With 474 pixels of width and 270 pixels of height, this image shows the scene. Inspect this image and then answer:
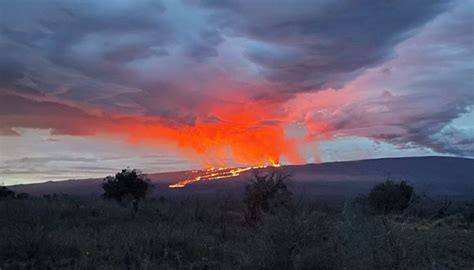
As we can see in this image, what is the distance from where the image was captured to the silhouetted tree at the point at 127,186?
2100 inches

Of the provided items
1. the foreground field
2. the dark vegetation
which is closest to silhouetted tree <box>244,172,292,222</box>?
the dark vegetation

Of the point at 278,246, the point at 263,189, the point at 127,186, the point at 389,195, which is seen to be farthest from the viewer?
the point at 127,186

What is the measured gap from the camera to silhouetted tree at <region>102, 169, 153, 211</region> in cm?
5334

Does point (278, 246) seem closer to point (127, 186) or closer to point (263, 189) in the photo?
point (263, 189)

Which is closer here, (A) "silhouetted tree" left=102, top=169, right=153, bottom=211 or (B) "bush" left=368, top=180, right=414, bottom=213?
(B) "bush" left=368, top=180, right=414, bottom=213

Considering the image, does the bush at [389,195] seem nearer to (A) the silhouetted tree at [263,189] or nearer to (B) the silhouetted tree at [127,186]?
(A) the silhouetted tree at [263,189]

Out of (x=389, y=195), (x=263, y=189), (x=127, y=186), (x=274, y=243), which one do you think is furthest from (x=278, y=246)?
(x=127, y=186)

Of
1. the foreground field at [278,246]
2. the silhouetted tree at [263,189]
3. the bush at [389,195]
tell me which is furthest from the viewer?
the bush at [389,195]

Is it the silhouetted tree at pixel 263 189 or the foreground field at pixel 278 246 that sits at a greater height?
the silhouetted tree at pixel 263 189

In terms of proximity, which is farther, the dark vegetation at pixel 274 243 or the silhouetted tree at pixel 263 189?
the silhouetted tree at pixel 263 189

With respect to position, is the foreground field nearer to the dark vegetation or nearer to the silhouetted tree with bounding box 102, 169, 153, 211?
the dark vegetation

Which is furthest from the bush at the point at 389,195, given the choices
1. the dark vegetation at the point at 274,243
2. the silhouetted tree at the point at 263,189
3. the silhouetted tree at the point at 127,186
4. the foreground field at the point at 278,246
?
the silhouetted tree at the point at 127,186

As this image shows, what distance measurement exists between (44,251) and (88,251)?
4.63ft

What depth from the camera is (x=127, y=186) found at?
5388 cm
